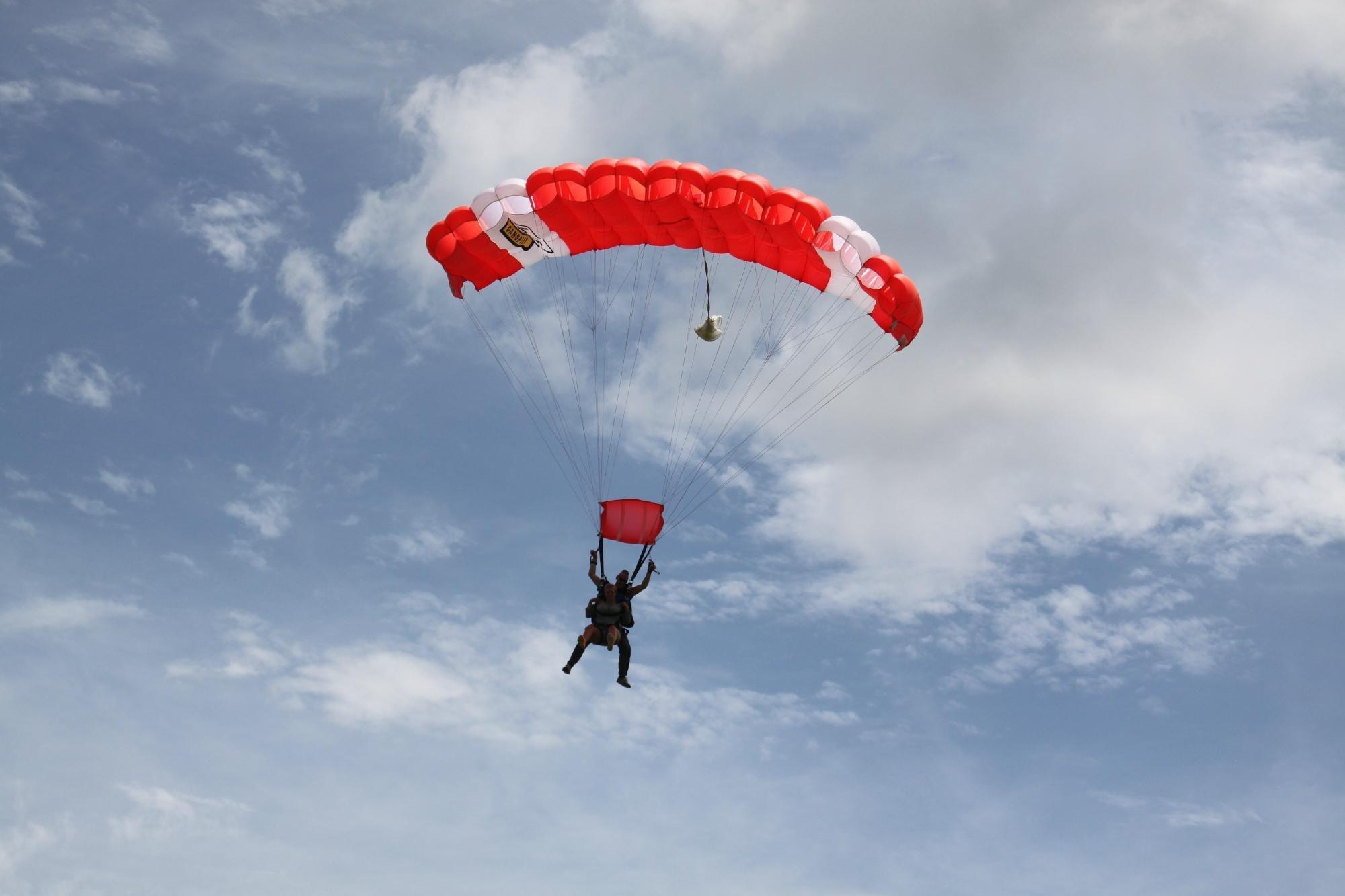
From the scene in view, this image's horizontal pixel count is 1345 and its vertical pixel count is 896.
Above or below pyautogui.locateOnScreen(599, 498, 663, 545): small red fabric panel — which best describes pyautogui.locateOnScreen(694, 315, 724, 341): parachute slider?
above

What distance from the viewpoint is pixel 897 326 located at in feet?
68.5

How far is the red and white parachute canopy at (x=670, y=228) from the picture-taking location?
1997 cm

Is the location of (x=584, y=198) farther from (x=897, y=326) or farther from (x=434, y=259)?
(x=897, y=326)

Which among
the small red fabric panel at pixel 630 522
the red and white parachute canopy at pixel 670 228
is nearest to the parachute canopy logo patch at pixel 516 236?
the red and white parachute canopy at pixel 670 228

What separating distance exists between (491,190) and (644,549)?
6.82 meters

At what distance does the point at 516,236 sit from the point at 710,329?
12.4ft

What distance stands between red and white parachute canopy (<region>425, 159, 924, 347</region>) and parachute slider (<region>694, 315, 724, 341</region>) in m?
1.17

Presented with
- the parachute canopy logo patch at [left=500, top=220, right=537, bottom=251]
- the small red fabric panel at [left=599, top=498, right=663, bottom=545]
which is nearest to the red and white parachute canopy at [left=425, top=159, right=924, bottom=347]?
the parachute canopy logo patch at [left=500, top=220, right=537, bottom=251]

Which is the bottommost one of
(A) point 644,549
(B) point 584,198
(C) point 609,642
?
(C) point 609,642

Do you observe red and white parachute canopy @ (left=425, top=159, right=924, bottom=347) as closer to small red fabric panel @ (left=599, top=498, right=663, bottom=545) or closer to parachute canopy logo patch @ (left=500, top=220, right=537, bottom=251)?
parachute canopy logo patch @ (left=500, top=220, right=537, bottom=251)

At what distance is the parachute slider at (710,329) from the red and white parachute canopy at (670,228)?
1.17 meters

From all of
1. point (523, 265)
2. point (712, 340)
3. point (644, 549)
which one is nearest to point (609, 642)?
point (644, 549)

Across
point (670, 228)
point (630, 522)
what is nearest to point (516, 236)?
point (670, 228)

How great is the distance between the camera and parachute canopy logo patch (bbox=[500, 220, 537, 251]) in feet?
69.4
